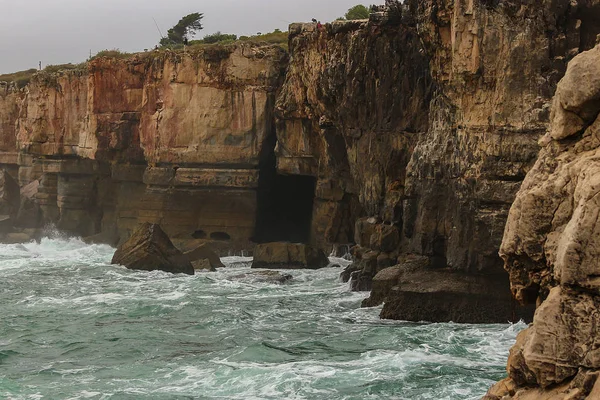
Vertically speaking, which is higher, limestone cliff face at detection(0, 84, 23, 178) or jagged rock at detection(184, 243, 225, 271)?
limestone cliff face at detection(0, 84, 23, 178)

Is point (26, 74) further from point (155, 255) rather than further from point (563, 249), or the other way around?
point (563, 249)

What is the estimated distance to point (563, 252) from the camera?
765cm

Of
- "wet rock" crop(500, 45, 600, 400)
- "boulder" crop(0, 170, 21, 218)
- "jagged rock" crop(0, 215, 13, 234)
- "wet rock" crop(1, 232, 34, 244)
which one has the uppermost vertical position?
"wet rock" crop(500, 45, 600, 400)

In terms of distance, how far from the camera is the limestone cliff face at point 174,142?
38.1m

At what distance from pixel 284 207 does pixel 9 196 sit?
2072cm

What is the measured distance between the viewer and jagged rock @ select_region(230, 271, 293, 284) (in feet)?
101

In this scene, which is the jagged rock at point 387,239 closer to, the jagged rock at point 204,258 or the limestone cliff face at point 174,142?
the jagged rock at point 204,258

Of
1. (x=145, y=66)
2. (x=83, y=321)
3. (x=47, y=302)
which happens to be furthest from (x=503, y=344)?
(x=145, y=66)

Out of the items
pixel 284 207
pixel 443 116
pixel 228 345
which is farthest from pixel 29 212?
pixel 228 345

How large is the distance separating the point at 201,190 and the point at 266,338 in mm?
17877

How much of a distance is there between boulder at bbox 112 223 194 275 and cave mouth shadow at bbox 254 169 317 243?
4985 millimetres

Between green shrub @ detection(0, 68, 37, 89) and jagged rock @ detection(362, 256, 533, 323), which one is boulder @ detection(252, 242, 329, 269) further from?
green shrub @ detection(0, 68, 37, 89)

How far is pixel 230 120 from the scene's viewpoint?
38.5 m

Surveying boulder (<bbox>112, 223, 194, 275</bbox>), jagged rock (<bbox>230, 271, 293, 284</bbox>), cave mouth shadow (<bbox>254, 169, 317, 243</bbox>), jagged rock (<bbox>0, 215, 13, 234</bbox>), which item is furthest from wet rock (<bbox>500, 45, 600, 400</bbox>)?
jagged rock (<bbox>0, 215, 13, 234</bbox>)
